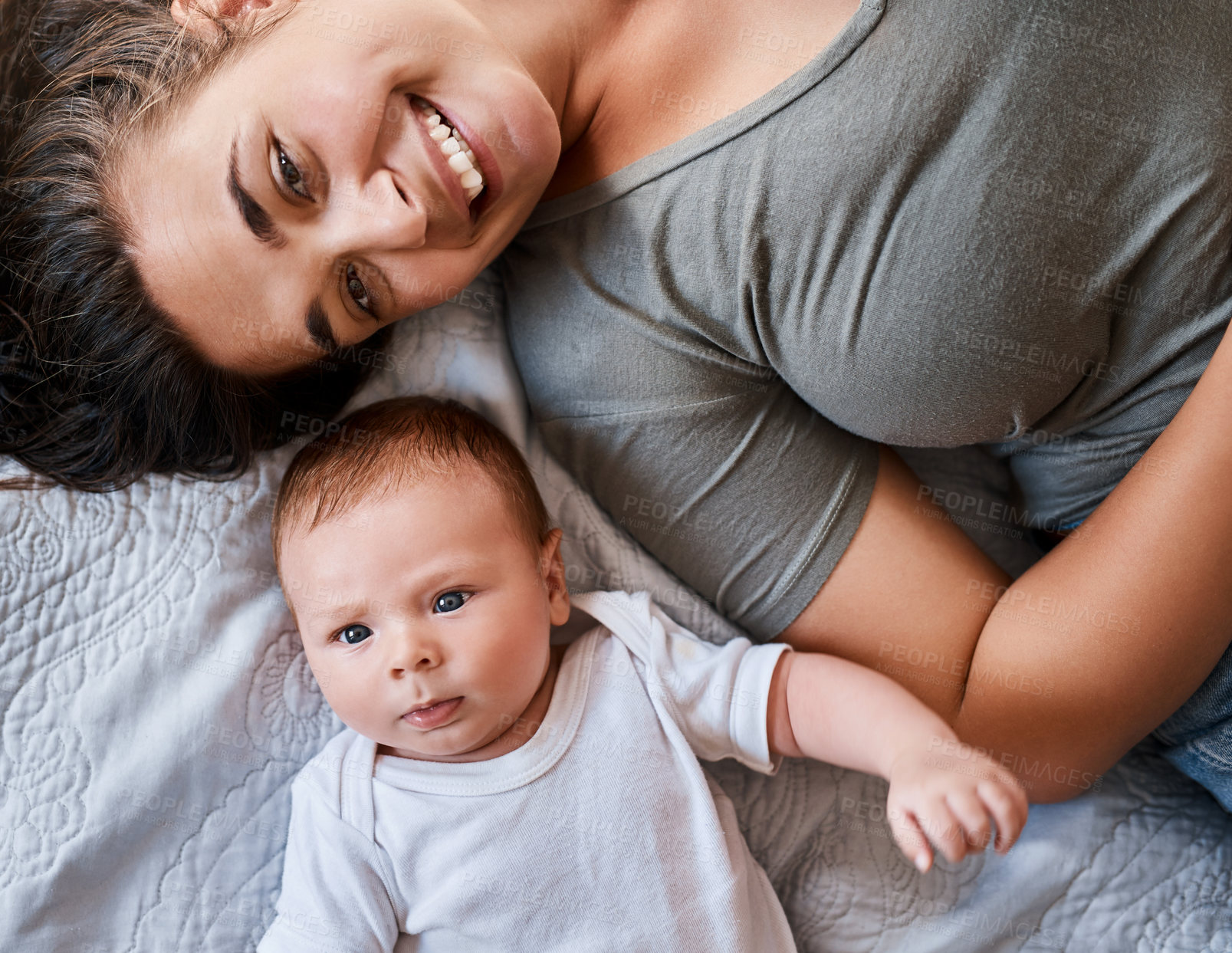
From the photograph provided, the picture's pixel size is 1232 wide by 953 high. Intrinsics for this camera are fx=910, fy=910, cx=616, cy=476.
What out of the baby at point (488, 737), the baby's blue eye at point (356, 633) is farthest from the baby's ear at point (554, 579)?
the baby's blue eye at point (356, 633)

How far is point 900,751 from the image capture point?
948mm

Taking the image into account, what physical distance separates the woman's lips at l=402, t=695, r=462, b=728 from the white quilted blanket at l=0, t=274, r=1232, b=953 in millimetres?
216

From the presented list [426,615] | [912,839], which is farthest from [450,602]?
[912,839]

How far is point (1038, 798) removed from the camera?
43.4 inches

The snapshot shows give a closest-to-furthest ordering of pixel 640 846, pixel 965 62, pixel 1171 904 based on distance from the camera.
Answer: pixel 965 62 < pixel 640 846 < pixel 1171 904

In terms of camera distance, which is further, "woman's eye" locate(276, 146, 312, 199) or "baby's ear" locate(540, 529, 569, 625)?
"baby's ear" locate(540, 529, 569, 625)

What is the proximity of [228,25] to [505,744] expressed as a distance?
0.83 m

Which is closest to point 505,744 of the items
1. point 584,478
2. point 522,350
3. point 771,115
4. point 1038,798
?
point 584,478

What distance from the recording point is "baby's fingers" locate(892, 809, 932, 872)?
0.86 metres

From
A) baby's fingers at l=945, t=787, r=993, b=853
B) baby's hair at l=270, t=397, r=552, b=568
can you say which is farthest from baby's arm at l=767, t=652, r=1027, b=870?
baby's hair at l=270, t=397, r=552, b=568

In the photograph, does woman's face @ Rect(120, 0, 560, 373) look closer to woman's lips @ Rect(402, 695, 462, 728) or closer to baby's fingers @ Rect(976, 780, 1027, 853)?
woman's lips @ Rect(402, 695, 462, 728)

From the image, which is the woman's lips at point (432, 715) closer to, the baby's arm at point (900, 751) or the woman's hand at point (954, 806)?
the baby's arm at point (900, 751)

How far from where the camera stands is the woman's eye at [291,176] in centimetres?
89

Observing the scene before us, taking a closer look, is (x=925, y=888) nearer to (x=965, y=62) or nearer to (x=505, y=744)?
(x=505, y=744)
